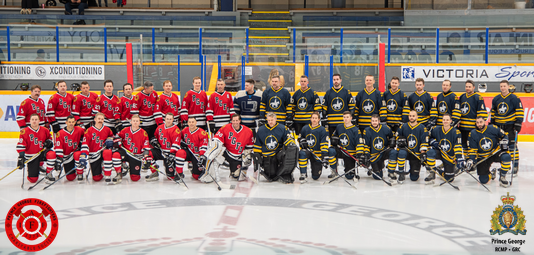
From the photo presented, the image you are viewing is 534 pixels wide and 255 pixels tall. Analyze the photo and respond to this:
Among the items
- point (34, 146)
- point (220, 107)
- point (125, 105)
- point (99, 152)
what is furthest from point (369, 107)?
point (34, 146)

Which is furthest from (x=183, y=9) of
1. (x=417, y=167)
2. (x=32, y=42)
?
(x=417, y=167)

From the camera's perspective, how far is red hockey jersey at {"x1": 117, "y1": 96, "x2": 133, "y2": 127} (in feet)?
24.0

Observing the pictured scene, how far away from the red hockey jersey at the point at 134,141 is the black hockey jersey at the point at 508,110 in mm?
4923

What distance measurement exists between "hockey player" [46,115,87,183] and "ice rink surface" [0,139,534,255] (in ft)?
0.62

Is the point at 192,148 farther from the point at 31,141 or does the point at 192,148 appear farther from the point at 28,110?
the point at 28,110

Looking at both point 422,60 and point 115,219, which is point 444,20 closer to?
point 422,60

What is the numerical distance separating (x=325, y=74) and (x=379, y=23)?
6.95 metres

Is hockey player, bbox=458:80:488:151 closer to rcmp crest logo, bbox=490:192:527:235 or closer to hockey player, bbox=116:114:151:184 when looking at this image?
rcmp crest logo, bbox=490:192:527:235

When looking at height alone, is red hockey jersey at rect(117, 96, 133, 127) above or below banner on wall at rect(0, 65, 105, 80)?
below

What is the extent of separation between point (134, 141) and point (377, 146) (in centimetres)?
320

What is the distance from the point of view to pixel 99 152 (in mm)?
6340

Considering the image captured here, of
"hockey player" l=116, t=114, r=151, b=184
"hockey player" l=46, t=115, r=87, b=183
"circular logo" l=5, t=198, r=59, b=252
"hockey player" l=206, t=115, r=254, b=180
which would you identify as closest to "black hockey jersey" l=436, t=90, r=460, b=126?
"hockey player" l=206, t=115, r=254, b=180

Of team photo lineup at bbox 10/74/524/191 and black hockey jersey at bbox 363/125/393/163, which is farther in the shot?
black hockey jersey at bbox 363/125/393/163

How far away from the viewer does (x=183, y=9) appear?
17219 mm
